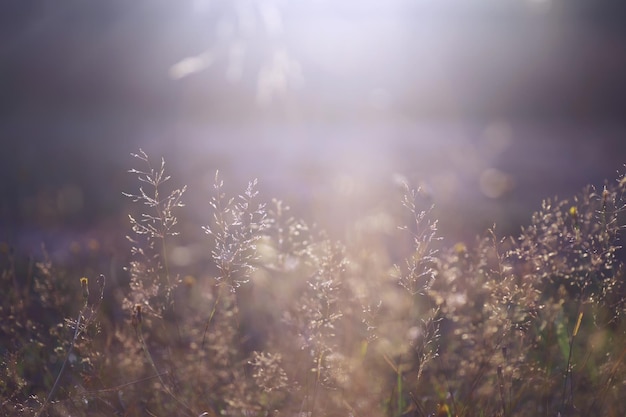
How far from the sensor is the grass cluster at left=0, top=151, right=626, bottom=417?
1.67m

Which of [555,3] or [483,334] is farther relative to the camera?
[555,3]

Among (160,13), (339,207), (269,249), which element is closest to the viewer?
(269,249)

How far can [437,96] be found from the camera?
9836 millimetres

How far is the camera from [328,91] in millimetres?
9484

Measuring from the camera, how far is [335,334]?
228 centimetres

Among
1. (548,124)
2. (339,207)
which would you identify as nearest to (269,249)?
(339,207)

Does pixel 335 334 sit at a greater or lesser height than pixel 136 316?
lesser

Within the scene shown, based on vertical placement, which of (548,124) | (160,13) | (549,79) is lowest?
(548,124)

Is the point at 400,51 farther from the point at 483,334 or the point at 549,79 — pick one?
the point at 483,334

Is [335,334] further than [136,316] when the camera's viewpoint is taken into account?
Yes

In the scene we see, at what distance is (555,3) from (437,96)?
207cm

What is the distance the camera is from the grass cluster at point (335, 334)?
5.49 feet

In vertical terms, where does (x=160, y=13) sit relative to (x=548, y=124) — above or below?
above

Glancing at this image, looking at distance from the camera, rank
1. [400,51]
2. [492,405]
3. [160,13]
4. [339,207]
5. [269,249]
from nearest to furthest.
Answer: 1. [492,405]
2. [269,249]
3. [339,207]
4. [160,13]
5. [400,51]
